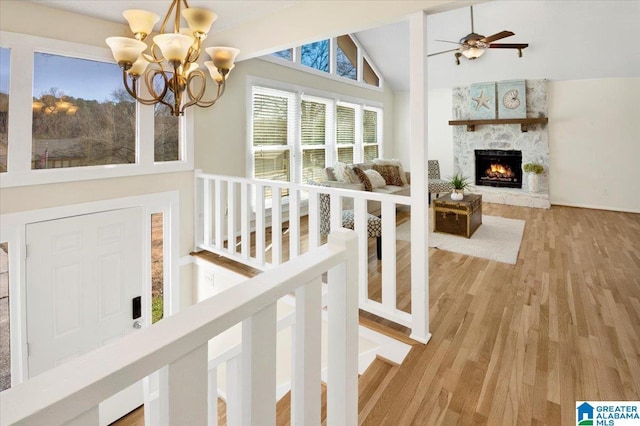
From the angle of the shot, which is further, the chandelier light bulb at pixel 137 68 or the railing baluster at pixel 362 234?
the railing baluster at pixel 362 234

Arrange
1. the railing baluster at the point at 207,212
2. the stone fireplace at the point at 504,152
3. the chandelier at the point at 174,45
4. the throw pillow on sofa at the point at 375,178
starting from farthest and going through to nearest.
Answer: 1. the stone fireplace at the point at 504,152
2. the throw pillow on sofa at the point at 375,178
3. the railing baluster at the point at 207,212
4. the chandelier at the point at 174,45

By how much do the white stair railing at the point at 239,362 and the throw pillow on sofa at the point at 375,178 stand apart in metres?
4.96

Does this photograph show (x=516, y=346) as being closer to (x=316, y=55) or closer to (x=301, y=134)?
(x=301, y=134)

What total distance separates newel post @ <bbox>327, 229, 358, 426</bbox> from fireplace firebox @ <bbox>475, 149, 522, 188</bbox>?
7540mm

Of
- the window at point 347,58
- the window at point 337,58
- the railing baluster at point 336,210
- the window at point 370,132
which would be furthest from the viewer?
the window at point 370,132

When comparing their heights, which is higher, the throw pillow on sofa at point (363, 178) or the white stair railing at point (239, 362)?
the throw pillow on sofa at point (363, 178)

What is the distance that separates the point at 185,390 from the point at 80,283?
3.30 m

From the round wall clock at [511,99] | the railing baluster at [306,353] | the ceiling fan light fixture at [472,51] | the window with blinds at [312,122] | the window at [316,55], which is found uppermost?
the window at [316,55]

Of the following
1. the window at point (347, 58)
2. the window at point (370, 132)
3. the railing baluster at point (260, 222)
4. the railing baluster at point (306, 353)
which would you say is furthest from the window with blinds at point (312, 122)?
the railing baluster at point (306, 353)

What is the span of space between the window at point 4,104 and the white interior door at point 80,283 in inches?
22.9

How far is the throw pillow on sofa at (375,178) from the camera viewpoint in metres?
5.87

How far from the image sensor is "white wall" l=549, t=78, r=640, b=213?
20.6ft

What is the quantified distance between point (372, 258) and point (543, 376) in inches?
85.0

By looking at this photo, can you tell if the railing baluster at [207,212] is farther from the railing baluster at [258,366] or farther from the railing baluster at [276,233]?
the railing baluster at [258,366]
